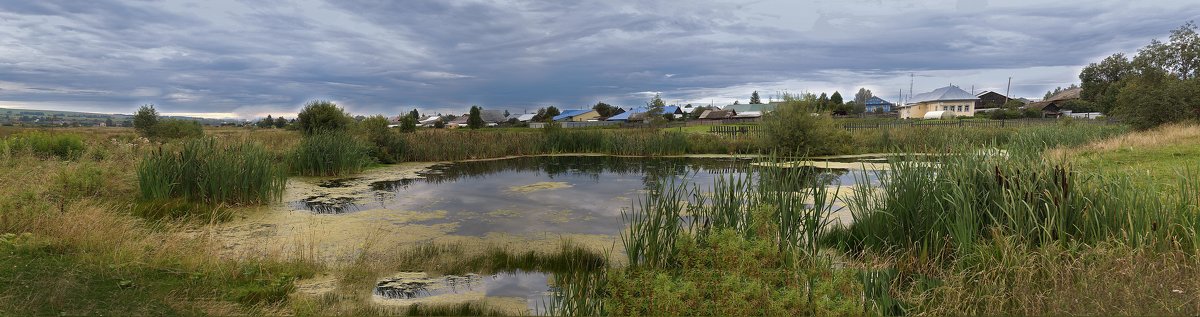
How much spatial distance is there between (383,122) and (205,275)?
13725 millimetres

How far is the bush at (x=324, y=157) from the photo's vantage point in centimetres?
1324

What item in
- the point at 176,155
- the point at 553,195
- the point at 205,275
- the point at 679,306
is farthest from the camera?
the point at 553,195

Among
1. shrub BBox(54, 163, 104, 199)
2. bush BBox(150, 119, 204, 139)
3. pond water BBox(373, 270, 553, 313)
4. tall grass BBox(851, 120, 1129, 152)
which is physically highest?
bush BBox(150, 119, 204, 139)

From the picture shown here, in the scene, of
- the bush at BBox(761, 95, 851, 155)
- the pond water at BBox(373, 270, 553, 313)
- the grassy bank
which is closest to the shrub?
the grassy bank

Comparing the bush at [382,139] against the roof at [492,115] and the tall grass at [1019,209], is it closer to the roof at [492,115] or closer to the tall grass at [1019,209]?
the tall grass at [1019,209]

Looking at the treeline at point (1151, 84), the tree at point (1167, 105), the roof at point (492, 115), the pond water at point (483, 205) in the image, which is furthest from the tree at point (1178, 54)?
the roof at point (492, 115)

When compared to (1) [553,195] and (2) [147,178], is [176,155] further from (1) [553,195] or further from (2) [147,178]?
(1) [553,195]

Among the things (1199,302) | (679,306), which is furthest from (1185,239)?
(679,306)

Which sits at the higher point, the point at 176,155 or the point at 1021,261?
the point at 176,155

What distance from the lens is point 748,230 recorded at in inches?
191

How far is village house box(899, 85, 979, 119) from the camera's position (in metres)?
55.9

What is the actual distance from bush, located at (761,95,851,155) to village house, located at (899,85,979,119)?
39.5m

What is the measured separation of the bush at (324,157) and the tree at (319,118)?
2.62 metres

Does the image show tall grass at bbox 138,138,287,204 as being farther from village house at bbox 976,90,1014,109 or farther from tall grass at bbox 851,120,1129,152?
village house at bbox 976,90,1014,109
